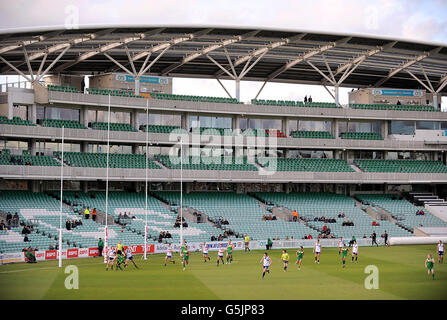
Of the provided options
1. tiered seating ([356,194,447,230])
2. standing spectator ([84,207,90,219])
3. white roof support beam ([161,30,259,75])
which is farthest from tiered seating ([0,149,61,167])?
tiered seating ([356,194,447,230])

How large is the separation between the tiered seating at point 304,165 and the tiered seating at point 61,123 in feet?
65.4

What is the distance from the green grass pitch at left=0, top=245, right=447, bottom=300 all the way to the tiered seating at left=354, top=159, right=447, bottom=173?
2860cm

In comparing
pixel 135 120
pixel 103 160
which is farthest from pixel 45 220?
pixel 135 120

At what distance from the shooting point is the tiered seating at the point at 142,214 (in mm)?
53000

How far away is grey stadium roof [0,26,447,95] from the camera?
→ 5731cm

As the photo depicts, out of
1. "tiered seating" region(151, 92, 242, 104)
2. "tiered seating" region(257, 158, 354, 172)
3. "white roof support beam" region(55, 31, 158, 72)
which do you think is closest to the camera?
"white roof support beam" region(55, 31, 158, 72)

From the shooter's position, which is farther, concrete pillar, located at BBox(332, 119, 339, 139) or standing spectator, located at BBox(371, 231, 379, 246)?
concrete pillar, located at BBox(332, 119, 339, 139)

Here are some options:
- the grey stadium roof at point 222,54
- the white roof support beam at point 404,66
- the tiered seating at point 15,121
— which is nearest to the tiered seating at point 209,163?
the grey stadium roof at point 222,54

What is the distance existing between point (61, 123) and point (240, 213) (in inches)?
800

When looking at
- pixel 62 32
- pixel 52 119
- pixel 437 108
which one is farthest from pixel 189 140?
pixel 437 108

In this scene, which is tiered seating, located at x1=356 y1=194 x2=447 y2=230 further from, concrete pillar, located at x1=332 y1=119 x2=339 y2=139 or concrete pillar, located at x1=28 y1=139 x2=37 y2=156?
concrete pillar, located at x1=28 y1=139 x2=37 y2=156

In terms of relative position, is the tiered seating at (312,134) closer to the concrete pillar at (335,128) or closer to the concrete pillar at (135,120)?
the concrete pillar at (335,128)
